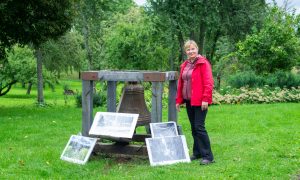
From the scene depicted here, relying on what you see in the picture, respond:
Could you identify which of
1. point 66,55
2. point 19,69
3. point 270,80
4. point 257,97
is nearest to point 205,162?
point 257,97

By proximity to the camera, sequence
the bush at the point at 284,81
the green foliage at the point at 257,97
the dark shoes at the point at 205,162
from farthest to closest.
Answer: the bush at the point at 284,81
the green foliage at the point at 257,97
the dark shoes at the point at 205,162

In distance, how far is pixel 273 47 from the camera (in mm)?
21906

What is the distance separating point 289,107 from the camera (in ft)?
54.6

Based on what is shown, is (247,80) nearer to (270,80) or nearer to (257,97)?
(270,80)

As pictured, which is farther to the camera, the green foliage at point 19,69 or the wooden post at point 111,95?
the green foliage at point 19,69

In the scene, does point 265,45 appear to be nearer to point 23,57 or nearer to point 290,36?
point 290,36

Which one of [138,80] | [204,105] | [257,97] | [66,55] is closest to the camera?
[204,105]

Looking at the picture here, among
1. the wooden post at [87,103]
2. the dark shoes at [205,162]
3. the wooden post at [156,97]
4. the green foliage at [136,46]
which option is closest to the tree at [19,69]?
the green foliage at [136,46]

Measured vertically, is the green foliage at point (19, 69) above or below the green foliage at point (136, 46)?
below

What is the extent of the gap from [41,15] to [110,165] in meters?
10.2

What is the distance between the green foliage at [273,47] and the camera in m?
22.4

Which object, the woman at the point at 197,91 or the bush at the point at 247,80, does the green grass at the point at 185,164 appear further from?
the bush at the point at 247,80

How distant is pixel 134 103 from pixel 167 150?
1.32 meters

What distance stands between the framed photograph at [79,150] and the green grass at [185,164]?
15cm
